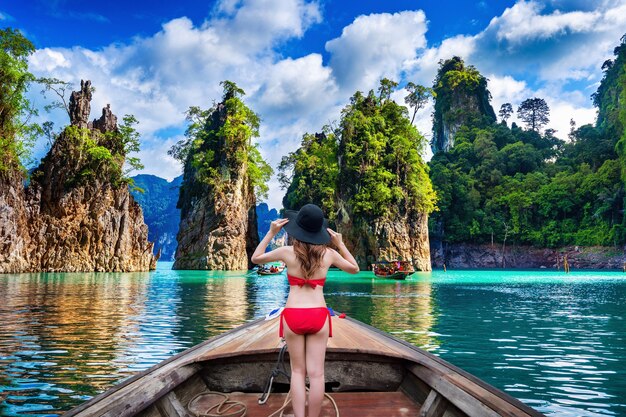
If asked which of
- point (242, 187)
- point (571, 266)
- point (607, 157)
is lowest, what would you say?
point (571, 266)

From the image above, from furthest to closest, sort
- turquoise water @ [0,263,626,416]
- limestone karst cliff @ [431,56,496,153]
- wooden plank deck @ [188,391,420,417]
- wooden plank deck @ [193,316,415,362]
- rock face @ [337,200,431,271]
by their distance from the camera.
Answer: limestone karst cliff @ [431,56,496,153] < rock face @ [337,200,431,271] < turquoise water @ [0,263,626,416] < wooden plank deck @ [193,316,415,362] < wooden plank deck @ [188,391,420,417]

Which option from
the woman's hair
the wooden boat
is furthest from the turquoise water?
the woman's hair

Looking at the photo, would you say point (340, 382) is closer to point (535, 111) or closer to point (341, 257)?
point (341, 257)

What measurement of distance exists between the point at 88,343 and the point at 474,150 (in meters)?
81.1

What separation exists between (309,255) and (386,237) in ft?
164

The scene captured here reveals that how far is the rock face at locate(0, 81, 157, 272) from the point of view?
1679 inches

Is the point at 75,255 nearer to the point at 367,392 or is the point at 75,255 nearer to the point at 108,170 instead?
the point at 108,170

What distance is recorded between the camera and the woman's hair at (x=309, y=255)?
3.48 m

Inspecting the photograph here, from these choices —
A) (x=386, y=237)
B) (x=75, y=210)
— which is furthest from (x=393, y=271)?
(x=75, y=210)

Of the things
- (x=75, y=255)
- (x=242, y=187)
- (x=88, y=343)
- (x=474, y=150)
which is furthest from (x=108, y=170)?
(x=474, y=150)

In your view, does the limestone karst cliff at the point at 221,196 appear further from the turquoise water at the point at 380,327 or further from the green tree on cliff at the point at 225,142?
the turquoise water at the point at 380,327

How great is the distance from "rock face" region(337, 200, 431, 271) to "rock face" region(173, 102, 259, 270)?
42.2 feet

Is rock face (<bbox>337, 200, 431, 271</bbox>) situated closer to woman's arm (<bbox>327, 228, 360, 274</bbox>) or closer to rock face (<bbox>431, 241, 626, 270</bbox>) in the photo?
rock face (<bbox>431, 241, 626, 270</bbox>)

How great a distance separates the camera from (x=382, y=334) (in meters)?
6.47
